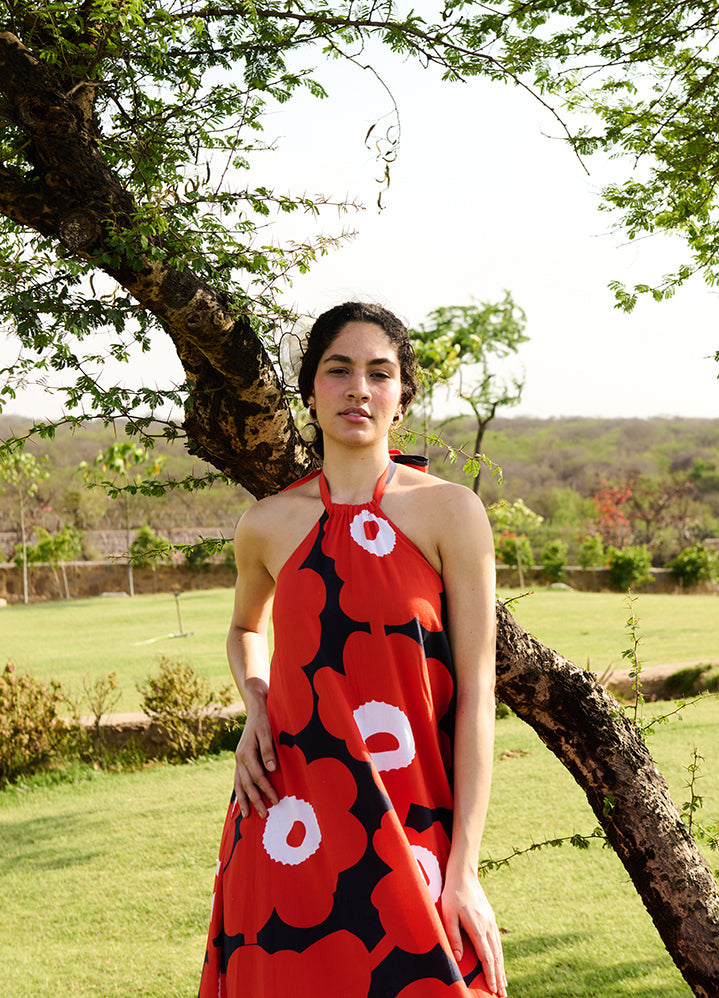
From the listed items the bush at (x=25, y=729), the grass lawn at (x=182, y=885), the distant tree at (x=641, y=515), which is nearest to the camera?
the grass lawn at (x=182, y=885)

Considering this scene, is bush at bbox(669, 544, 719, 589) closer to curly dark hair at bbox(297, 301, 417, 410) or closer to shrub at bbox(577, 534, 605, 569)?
shrub at bbox(577, 534, 605, 569)

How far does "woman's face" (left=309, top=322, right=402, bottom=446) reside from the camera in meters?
1.53

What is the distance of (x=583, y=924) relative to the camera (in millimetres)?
3193

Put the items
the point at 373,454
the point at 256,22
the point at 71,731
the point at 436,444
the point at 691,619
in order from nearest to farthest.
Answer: the point at 373,454 < the point at 256,22 < the point at 436,444 < the point at 71,731 < the point at 691,619

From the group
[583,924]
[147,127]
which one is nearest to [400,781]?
[147,127]

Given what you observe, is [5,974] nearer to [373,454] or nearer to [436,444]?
[436,444]

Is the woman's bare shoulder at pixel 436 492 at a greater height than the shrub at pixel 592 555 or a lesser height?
greater

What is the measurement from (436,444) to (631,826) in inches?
42.6

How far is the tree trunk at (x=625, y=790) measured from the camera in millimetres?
2150

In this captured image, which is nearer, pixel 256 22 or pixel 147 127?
pixel 256 22

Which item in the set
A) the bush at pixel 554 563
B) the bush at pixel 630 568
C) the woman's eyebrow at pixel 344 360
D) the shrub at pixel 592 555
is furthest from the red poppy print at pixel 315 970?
the shrub at pixel 592 555

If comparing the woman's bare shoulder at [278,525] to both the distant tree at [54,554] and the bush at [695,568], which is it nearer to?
the bush at [695,568]

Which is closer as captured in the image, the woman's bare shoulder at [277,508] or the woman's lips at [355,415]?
the woman's lips at [355,415]

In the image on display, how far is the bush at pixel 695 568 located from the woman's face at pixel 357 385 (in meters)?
14.7
